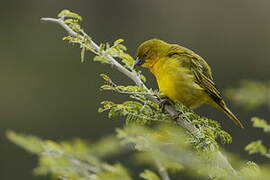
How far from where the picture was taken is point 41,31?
802 inches

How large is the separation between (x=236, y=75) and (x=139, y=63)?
37.3 feet

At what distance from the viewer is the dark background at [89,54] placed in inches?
543

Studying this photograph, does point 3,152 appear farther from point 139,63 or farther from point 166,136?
point 166,136

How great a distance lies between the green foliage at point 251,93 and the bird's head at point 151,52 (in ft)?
8.98

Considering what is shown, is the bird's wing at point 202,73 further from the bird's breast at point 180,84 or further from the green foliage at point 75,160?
the green foliage at point 75,160

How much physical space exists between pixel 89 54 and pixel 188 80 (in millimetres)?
12388

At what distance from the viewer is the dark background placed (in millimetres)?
13805

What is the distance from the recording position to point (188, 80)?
14.1 feet

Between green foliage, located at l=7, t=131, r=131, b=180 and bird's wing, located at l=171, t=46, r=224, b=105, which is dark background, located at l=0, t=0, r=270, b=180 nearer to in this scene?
bird's wing, located at l=171, t=46, r=224, b=105

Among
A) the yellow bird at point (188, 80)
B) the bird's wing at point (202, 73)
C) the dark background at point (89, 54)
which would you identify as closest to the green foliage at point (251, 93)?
the yellow bird at point (188, 80)

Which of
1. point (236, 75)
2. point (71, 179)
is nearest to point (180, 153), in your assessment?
point (71, 179)

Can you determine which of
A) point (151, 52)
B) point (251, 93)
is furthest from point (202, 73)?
point (251, 93)

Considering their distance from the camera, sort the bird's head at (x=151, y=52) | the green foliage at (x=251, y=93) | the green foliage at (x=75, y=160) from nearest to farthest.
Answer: the green foliage at (x=251, y=93)
the green foliage at (x=75, y=160)
the bird's head at (x=151, y=52)

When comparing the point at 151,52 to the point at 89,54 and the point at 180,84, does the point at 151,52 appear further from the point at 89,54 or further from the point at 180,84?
the point at 89,54
